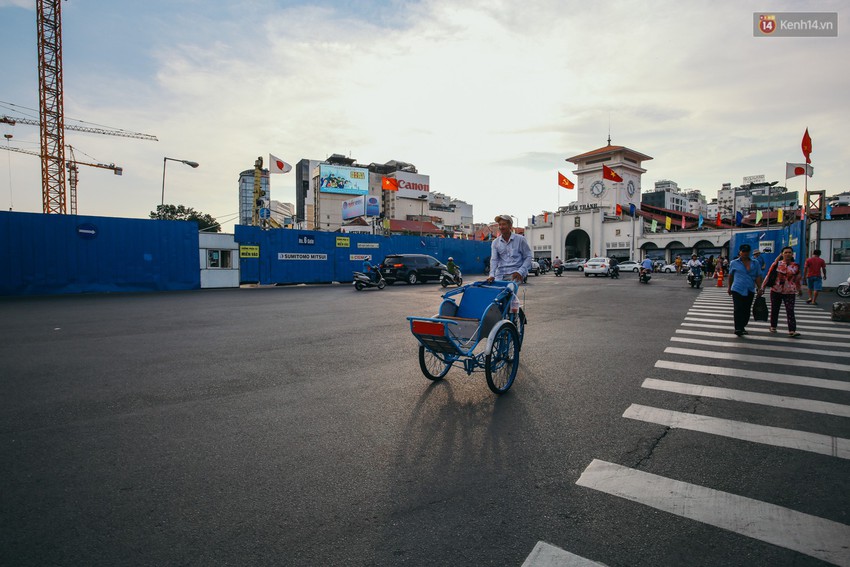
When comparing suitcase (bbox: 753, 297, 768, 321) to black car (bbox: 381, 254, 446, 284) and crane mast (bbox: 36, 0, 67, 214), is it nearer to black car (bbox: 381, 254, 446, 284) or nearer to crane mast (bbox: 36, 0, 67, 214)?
black car (bbox: 381, 254, 446, 284)

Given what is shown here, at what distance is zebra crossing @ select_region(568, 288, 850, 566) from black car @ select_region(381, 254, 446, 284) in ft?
55.1

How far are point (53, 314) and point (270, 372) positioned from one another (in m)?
9.96

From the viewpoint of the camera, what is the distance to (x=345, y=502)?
9.04 feet

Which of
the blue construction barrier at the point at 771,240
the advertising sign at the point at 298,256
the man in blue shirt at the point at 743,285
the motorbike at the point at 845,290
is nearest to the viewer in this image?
the man in blue shirt at the point at 743,285

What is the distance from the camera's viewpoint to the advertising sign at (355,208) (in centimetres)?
7318

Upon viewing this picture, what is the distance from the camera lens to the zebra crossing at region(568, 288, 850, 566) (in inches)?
98.4

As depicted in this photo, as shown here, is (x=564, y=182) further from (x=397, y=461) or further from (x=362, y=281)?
(x=397, y=461)

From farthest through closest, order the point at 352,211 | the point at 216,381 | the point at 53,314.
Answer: the point at 352,211, the point at 53,314, the point at 216,381

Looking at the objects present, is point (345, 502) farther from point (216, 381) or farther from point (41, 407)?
point (41, 407)

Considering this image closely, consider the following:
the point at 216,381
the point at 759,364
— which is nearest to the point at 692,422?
the point at 759,364

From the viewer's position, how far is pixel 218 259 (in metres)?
23.2

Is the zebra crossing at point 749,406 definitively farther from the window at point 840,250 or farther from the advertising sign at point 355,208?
the advertising sign at point 355,208

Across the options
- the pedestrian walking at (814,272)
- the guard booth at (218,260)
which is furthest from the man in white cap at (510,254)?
the guard booth at (218,260)

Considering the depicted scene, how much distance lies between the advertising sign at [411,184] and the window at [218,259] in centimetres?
8434
